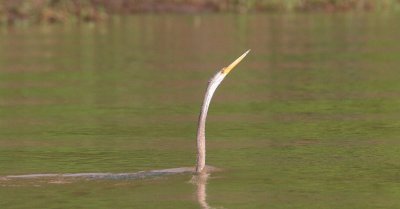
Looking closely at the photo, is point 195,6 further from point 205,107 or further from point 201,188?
point 205,107

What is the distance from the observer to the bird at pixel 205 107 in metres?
10.3

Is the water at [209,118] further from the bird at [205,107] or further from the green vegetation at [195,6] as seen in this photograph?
the green vegetation at [195,6]

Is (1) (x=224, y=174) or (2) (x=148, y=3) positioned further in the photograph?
(2) (x=148, y=3)

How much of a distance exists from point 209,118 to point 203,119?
4587 millimetres

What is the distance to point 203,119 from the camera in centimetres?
1045

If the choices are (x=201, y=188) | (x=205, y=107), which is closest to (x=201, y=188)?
(x=201, y=188)

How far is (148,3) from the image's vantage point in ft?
128

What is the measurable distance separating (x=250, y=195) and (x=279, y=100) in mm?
6256

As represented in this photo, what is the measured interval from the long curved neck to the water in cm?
19

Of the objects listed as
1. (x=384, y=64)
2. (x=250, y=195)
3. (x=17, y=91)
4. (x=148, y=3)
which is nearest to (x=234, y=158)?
(x=250, y=195)

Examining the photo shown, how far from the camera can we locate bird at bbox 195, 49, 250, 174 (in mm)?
10289

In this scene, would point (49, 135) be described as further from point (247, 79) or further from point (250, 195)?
point (247, 79)

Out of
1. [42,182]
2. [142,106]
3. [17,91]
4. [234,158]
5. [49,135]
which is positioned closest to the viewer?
[42,182]

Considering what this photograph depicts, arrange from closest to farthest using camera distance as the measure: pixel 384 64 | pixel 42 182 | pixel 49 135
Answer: pixel 42 182, pixel 49 135, pixel 384 64
